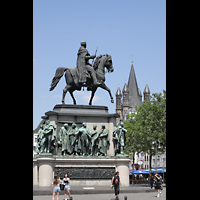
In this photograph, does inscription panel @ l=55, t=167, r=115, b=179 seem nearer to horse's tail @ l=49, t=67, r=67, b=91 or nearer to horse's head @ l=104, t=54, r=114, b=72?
horse's tail @ l=49, t=67, r=67, b=91

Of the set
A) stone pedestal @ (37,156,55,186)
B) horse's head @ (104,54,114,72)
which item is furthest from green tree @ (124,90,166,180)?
stone pedestal @ (37,156,55,186)

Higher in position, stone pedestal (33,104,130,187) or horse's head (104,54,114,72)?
horse's head (104,54,114,72)

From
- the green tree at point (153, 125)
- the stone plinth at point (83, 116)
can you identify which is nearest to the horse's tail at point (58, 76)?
the stone plinth at point (83, 116)

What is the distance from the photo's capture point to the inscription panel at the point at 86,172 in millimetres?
27156

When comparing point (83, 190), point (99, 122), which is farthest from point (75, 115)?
point (83, 190)

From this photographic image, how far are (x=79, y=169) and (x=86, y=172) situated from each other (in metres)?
0.52

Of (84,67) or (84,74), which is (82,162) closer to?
(84,74)

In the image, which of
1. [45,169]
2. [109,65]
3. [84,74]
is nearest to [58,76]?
[84,74]

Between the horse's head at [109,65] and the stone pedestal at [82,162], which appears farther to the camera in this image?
the horse's head at [109,65]

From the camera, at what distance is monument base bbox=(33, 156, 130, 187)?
88.5ft

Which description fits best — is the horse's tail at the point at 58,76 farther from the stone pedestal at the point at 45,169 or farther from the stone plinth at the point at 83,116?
the stone pedestal at the point at 45,169

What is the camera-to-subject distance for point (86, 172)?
27531mm
